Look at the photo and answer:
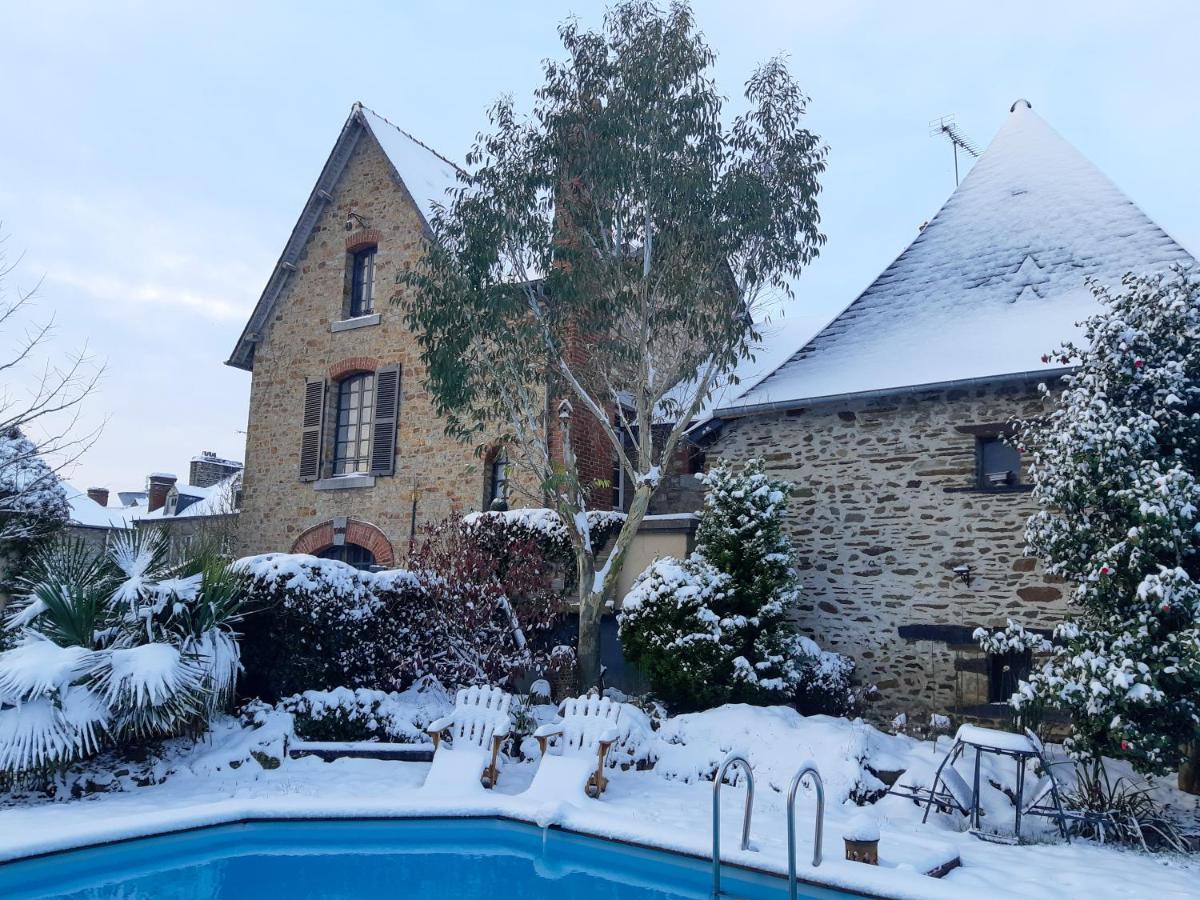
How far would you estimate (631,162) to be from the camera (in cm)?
1031

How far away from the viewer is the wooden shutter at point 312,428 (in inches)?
591

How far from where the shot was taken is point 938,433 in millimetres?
10172

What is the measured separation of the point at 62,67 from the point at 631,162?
5.41 metres

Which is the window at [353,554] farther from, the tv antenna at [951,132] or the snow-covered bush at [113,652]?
the tv antenna at [951,132]

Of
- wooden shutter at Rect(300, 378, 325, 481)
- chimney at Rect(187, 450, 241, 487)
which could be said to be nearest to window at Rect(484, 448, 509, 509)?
wooden shutter at Rect(300, 378, 325, 481)

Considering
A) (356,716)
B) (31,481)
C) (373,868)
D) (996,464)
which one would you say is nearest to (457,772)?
(373,868)

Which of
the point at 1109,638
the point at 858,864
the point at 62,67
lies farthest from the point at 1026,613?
the point at 62,67

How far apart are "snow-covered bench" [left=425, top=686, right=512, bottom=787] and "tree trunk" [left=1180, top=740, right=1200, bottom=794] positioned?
17.8 ft

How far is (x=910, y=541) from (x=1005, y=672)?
5.25 feet

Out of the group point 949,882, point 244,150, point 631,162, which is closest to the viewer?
point 949,882

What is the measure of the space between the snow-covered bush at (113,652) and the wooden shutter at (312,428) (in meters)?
6.33

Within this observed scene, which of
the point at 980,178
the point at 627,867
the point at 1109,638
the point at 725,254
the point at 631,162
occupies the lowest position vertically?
the point at 627,867

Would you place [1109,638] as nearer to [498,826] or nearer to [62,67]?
[498,826]

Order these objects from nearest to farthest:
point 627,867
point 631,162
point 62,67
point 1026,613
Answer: point 627,867 < point 62,67 < point 1026,613 < point 631,162
